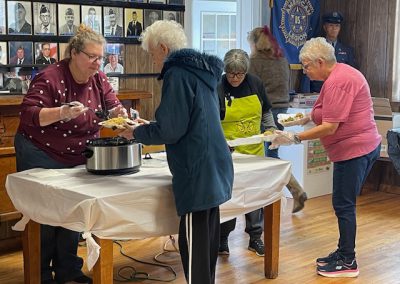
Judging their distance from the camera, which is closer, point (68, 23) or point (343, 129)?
point (343, 129)

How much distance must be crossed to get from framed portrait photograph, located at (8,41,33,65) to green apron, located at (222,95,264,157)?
58.6 inches

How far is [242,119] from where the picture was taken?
12.2ft

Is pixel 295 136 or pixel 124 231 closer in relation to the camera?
pixel 124 231

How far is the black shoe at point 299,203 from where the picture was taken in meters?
4.86

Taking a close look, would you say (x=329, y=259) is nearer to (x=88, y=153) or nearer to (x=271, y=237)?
(x=271, y=237)

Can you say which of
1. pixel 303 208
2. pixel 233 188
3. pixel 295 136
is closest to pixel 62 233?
pixel 233 188

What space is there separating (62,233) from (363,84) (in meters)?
1.82

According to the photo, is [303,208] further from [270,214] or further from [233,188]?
[233,188]

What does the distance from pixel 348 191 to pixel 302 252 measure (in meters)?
0.74

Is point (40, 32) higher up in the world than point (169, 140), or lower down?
higher up

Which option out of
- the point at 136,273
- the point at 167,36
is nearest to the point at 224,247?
the point at 136,273

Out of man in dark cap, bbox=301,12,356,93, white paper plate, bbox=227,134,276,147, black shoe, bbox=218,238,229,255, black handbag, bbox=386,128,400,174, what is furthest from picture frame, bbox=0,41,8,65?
man in dark cap, bbox=301,12,356,93

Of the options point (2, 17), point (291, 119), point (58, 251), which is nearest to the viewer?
point (58, 251)

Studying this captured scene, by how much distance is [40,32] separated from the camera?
4.23 metres
